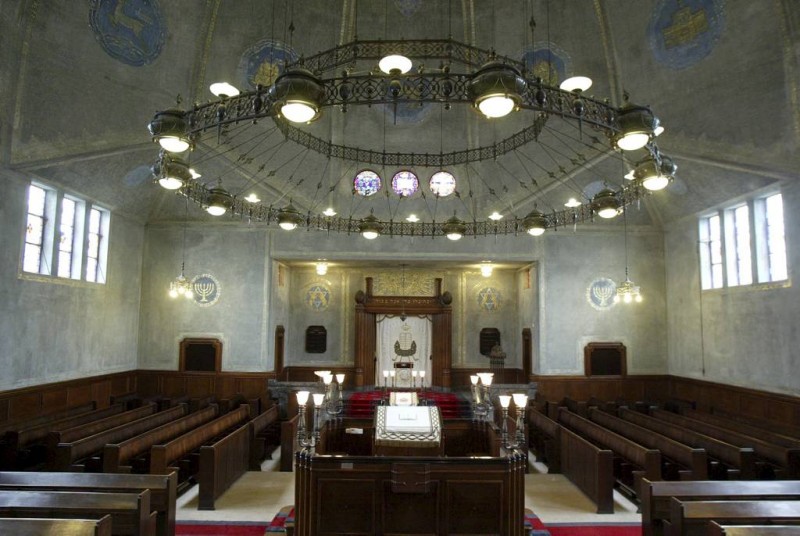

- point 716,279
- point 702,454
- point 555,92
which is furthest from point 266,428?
point 716,279

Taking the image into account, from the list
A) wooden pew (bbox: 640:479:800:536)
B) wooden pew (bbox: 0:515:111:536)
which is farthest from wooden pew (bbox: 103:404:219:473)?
wooden pew (bbox: 640:479:800:536)

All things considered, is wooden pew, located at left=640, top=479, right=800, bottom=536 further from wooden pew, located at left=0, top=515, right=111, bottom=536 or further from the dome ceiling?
wooden pew, located at left=0, top=515, right=111, bottom=536

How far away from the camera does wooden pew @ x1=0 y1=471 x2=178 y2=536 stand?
17.5ft

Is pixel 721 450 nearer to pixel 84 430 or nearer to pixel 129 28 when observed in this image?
pixel 84 430

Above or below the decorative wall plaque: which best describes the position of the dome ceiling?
above

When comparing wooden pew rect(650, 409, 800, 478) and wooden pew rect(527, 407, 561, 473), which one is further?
wooden pew rect(527, 407, 561, 473)

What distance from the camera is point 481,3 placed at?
1417cm

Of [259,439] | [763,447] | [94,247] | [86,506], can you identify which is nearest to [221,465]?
[259,439]

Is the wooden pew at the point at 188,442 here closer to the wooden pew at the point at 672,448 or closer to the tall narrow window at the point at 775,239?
the wooden pew at the point at 672,448

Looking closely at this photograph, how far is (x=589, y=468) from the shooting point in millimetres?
8312

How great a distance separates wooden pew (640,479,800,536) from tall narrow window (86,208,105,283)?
13.8 meters

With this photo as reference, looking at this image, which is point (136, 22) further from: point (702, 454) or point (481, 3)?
point (702, 454)

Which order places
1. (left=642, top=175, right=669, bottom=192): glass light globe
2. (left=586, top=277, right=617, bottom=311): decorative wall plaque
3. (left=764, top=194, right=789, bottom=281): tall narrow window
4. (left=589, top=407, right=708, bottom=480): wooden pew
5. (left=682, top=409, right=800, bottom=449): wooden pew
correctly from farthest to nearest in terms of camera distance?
1. (left=586, top=277, right=617, bottom=311): decorative wall plaque
2. (left=764, top=194, right=789, bottom=281): tall narrow window
3. (left=682, top=409, right=800, bottom=449): wooden pew
4. (left=589, top=407, right=708, bottom=480): wooden pew
5. (left=642, top=175, right=669, bottom=192): glass light globe

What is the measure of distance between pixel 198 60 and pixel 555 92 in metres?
10.2
